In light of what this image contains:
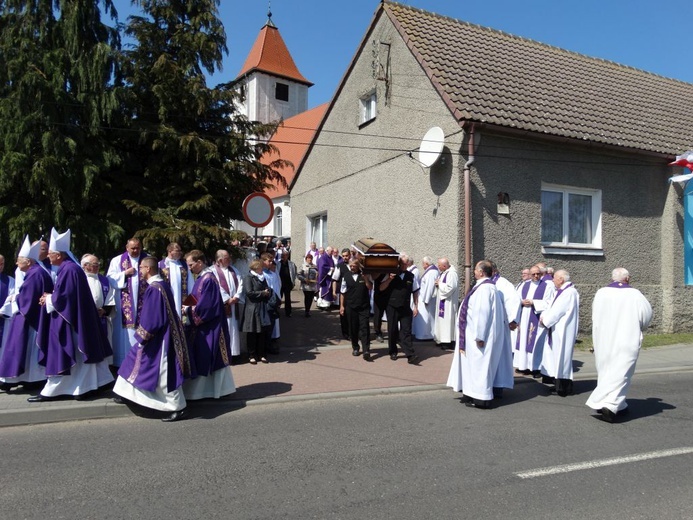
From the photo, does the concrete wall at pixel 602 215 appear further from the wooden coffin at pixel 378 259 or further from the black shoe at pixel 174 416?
the black shoe at pixel 174 416

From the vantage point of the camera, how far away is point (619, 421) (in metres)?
6.21

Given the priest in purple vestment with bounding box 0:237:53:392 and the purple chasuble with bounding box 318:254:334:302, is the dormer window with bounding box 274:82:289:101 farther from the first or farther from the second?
the priest in purple vestment with bounding box 0:237:53:392

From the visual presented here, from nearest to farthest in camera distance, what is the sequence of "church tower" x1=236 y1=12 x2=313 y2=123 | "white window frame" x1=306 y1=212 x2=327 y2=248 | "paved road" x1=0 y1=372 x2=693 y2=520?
1. "paved road" x1=0 y1=372 x2=693 y2=520
2. "white window frame" x1=306 y1=212 x2=327 y2=248
3. "church tower" x1=236 y1=12 x2=313 y2=123

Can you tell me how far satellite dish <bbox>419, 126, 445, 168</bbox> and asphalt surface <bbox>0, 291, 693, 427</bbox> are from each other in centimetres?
392

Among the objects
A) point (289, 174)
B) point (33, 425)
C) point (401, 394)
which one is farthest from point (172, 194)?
point (289, 174)

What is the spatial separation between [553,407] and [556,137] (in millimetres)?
7138

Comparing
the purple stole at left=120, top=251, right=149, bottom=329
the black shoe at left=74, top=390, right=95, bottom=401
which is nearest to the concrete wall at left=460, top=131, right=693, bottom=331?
the purple stole at left=120, top=251, right=149, bottom=329

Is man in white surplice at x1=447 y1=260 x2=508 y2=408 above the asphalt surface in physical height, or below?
above

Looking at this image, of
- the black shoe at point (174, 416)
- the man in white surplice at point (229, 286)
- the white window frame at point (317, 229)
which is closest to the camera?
the black shoe at point (174, 416)

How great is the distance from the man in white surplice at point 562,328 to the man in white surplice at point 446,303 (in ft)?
10.1

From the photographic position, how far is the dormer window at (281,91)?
154ft

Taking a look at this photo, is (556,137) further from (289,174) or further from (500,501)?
(289,174)

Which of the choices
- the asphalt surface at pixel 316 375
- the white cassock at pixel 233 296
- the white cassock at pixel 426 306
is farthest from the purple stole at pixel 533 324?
the white cassock at pixel 233 296

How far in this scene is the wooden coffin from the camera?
8938mm
